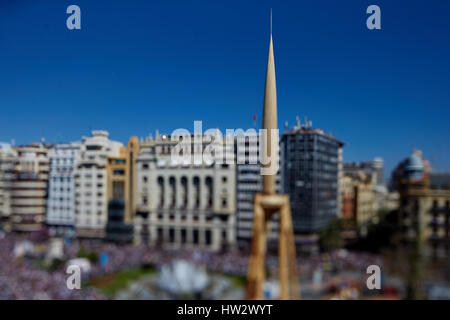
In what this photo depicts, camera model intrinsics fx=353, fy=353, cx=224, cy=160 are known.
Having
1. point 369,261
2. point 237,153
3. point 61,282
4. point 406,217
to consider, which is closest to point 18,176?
point 61,282

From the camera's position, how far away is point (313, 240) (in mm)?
4059

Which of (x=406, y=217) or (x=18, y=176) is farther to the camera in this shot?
(x=18, y=176)

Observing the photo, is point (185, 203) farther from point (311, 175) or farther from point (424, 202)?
point (424, 202)

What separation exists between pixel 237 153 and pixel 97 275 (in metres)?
2.81

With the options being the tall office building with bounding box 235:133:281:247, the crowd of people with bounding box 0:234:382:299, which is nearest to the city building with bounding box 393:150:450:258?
the tall office building with bounding box 235:133:281:247

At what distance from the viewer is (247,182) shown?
4.25 metres

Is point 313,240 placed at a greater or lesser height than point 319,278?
greater

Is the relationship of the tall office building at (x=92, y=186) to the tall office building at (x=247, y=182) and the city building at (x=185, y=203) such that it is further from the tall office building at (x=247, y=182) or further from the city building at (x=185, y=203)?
the tall office building at (x=247, y=182)

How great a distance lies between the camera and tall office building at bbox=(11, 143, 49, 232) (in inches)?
165

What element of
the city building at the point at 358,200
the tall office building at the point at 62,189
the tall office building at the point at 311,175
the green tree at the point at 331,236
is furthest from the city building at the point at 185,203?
the city building at the point at 358,200

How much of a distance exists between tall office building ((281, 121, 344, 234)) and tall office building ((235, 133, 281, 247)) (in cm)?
22
